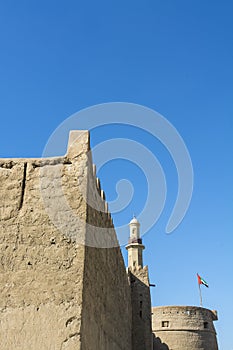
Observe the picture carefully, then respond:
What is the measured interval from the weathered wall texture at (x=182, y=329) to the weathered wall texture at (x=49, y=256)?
68.8 ft

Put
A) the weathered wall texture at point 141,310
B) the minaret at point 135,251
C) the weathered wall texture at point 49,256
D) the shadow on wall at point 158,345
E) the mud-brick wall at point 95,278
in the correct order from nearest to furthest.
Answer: the weathered wall texture at point 49,256, the mud-brick wall at point 95,278, the weathered wall texture at point 141,310, the minaret at point 135,251, the shadow on wall at point 158,345

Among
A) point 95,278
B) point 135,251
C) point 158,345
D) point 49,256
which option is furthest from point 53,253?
point 158,345

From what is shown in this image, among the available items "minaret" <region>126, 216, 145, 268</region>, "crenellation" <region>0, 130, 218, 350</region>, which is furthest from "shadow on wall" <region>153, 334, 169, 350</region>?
"crenellation" <region>0, 130, 218, 350</region>

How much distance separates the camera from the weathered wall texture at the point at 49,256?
348 cm

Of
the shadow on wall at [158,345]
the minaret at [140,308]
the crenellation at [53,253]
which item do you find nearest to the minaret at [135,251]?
the shadow on wall at [158,345]

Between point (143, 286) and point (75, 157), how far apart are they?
13.1 m

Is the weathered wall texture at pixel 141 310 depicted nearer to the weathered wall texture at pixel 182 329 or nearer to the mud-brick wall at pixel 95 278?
the weathered wall texture at pixel 182 329

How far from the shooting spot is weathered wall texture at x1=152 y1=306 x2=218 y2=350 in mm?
23688

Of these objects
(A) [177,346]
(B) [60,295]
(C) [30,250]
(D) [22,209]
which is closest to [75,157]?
(D) [22,209]

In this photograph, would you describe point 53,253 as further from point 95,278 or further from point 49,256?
point 95,278

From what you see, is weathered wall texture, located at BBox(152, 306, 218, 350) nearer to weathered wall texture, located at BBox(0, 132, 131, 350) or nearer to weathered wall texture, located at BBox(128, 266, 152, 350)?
weathered wall texture, located at BBox(128, 266, 152, 350)

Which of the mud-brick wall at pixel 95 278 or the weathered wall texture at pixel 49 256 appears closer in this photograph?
the weathered wall texture at pixel 49 256

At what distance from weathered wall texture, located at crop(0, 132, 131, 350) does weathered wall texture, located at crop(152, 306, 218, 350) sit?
20970 millimetres

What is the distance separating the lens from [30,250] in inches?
152
